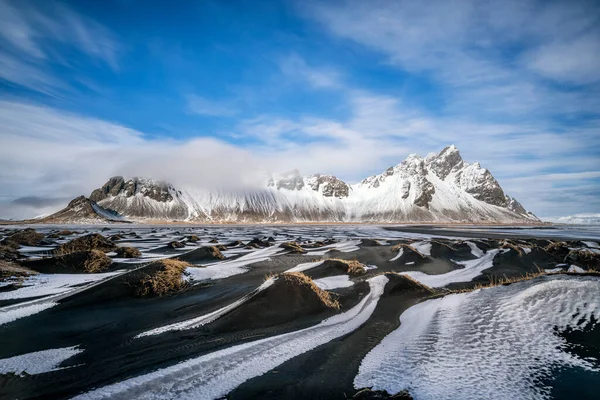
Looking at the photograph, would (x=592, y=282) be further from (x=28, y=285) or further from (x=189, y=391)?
(x=28, y=285)

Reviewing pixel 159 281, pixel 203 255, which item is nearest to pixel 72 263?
pixel 203 255

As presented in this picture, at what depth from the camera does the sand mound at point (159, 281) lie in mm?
11094

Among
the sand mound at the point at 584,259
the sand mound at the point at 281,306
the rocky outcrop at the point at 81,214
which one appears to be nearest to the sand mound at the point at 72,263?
the sand mound at the point at 281,306

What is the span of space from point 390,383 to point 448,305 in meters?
4.32

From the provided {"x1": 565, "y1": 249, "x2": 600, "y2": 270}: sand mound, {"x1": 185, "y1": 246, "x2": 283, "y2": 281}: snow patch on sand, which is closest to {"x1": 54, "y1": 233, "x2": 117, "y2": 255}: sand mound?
{"x1": 185, "y1": 246, "x2": 283, "y2": 281}: snow patch on sand

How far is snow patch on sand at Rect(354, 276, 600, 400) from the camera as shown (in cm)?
470

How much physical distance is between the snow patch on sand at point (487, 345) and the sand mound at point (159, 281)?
8.38 meters

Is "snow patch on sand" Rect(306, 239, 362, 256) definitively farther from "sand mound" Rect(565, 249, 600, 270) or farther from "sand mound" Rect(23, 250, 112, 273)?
"sand mound" Rect(565, 249, 600, 270)

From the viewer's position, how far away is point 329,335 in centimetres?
743

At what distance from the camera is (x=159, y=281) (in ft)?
37.8

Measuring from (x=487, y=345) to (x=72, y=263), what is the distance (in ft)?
61.7

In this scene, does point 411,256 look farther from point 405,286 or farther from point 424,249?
point 405,286

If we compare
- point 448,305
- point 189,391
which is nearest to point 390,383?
point 189,391

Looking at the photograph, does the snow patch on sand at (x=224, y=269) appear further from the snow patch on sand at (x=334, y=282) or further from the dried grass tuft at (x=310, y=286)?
the dried grass tuft at (x=310, y=286)
